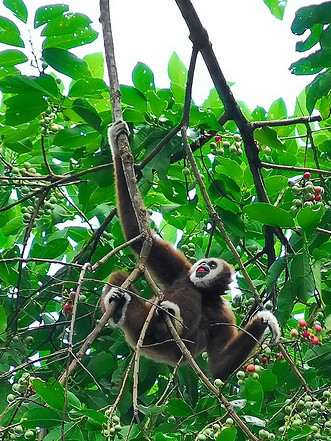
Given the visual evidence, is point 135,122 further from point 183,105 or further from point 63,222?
point 63,222

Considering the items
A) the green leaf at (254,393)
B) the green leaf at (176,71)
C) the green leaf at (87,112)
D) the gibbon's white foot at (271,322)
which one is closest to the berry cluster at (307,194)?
the gibbon's white foot at (271,322)

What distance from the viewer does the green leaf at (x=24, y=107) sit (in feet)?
15.5

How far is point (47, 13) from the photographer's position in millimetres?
4426

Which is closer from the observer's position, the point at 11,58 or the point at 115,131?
the point at 11,58

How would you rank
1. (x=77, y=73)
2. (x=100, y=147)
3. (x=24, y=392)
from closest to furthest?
(x=24, y=392) < (x=77, y=73) < (x=100, y=147)

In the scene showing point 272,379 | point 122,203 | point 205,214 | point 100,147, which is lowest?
point 272,379

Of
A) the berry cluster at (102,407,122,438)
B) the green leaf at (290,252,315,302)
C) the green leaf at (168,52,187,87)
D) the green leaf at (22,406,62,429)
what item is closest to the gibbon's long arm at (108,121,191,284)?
the green leaf at (168,52,187,87)

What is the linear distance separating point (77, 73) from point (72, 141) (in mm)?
636

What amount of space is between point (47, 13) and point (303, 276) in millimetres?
2341

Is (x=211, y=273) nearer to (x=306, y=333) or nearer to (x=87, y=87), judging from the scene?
(x=306, y=333)

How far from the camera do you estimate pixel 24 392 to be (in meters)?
3.78

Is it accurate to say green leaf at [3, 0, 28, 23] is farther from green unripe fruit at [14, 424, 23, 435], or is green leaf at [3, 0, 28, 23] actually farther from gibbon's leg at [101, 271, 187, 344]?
green unripe fruit at [14, 424, 23, 435]

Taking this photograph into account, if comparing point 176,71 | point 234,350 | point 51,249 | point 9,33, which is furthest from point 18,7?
point 234,350

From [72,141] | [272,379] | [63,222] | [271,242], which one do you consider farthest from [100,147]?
[272,379]
